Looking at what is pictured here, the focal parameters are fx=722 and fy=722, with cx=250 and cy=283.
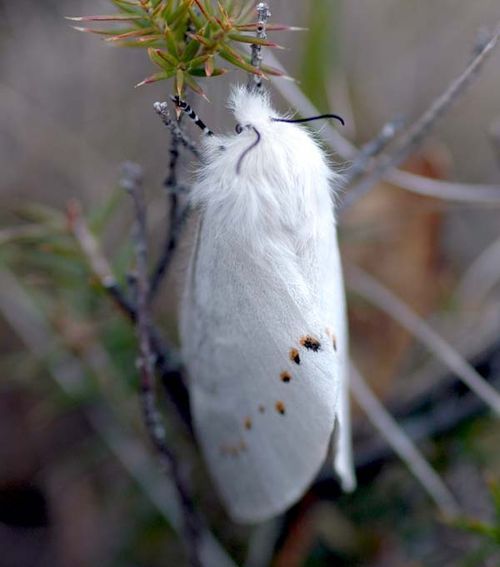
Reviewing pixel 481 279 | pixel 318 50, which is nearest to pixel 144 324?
pixel 318 50

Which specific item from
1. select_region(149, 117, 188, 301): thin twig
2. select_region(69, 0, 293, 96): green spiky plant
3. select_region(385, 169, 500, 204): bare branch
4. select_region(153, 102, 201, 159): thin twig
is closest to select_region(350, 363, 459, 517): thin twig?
select_region(385, 169, 500, 204): bare branch

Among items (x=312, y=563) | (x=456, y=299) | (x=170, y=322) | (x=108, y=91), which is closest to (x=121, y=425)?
(x=170, y=322)

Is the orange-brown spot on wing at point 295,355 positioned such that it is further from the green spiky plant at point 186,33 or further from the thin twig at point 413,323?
the thin twig at point 413,323

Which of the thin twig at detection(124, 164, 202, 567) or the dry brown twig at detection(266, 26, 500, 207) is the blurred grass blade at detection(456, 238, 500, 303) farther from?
the thin twig at detection(124, 164, 202, 567)

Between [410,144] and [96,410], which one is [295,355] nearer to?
[410,144]

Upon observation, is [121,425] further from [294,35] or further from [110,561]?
[294,35]

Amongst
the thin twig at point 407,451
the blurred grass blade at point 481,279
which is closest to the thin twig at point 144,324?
the thin twig at point 407,451

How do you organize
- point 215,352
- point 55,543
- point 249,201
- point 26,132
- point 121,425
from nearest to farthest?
point 249,201 → point 215,352 → point 121,425 → point 55,543 → point 26,132
